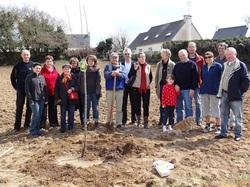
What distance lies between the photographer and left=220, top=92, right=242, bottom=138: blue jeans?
344 inches

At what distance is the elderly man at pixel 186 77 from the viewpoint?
9.52m

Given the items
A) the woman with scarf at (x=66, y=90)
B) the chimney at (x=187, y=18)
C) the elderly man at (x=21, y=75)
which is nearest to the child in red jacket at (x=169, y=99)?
the woman with scarf at (x=66, y=90)

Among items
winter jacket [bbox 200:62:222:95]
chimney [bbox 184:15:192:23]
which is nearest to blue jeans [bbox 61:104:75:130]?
winter jacket [bbox 200:62:222:95]

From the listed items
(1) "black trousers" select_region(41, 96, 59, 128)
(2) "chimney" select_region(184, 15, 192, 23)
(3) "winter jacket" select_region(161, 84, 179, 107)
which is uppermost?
(2) "chimney" select_region(184, 15, 192, 23)

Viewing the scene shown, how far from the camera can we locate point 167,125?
9.91 m

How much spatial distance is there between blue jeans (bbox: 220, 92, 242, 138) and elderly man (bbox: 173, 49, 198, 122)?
0.91 metres

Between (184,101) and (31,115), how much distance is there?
3.70 metres

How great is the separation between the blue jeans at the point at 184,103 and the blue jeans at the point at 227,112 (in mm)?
918

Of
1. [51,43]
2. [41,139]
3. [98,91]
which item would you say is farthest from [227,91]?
[51,43]

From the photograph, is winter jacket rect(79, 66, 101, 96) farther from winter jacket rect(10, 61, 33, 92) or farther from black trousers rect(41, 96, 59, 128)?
winter jacket rect(10, 61, 33, 92)

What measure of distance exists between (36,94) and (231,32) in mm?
55394

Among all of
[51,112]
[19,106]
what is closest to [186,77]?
[51,112]

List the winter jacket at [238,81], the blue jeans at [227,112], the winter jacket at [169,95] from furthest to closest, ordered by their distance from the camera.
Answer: the winter jacket at [169,95]
the blue jeans at [227,112]
the winter jacket at [238,81]

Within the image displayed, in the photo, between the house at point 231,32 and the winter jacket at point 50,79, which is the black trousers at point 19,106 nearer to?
the winter jacket at point 50,79
